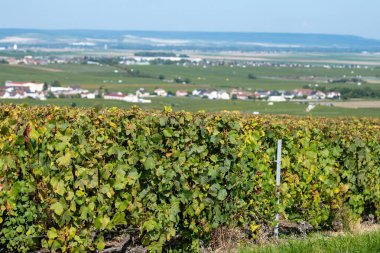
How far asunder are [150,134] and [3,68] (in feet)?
256

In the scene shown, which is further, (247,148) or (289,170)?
(289,170)

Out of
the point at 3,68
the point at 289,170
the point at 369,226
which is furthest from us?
the point at 3,68

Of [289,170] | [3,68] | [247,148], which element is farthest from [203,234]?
[3,68]

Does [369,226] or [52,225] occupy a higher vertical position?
[52,225]

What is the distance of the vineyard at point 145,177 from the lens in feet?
23.8

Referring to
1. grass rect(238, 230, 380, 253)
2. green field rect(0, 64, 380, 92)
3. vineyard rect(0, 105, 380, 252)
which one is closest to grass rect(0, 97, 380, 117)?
green field rect(0, 64, 380, 92)

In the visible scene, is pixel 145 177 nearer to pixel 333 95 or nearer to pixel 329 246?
pixel 329 246

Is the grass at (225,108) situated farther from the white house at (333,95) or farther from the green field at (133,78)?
the green field at (133,78)

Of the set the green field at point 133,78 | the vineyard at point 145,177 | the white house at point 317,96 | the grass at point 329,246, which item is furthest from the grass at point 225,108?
the grass at point 329,246

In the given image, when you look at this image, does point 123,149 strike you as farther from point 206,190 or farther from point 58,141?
point 206,190

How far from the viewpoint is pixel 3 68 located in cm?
8281

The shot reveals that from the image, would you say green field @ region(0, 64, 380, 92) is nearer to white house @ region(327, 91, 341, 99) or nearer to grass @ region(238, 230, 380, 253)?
white house @ region(327, 91, 341, 99)

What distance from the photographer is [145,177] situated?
788 centimetres

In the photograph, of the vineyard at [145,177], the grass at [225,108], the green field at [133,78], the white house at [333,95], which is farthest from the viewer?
the green field at [133,78]
